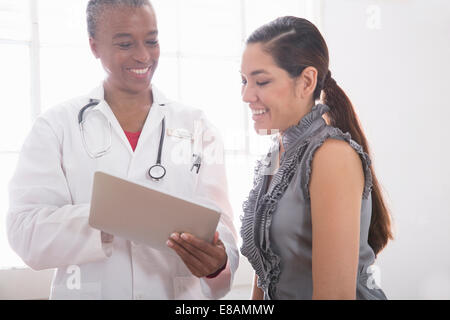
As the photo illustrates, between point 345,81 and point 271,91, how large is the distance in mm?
963

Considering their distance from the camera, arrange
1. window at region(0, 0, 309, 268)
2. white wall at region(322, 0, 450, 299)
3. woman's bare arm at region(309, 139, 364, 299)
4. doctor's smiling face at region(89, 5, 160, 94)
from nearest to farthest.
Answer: woman's bare arm at region(309, 139, 364, 299) → doctor's smiling face at region(89, 5, 160, 94) → window at region(0, 0, 309, 268) → white wall at region(322, 0, 450, 299)

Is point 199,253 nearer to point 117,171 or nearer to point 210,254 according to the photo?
point 210,254

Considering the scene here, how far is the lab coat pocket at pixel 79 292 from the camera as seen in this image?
98 cm

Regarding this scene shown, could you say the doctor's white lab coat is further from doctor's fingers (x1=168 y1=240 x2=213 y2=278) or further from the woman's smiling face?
the woman's smiling face

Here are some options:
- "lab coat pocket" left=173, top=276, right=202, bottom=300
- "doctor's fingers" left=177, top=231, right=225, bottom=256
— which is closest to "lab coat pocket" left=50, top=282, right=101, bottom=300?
"lab coat pocket" left=173, top=276, right=202, bottom=300

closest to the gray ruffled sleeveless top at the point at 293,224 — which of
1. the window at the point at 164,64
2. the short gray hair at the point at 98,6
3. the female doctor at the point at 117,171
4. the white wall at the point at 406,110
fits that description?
the female doctor at the point at 117,171

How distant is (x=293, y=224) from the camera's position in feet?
2.93

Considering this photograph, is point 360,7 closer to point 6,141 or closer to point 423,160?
point 423,160

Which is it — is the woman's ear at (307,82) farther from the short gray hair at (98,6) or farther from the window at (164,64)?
the window at (164,64)

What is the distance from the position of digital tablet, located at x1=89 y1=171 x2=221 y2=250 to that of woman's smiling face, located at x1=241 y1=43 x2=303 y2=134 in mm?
301

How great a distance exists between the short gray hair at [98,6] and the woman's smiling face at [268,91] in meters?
0.31

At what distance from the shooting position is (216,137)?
45.1 inches

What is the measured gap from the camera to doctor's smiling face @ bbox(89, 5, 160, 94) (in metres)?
1.05
